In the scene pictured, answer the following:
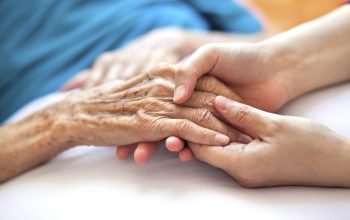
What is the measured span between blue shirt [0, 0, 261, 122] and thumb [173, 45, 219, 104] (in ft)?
2.14

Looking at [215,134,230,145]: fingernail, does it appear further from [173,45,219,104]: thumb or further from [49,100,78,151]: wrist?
[49,100,78,151]: wrist

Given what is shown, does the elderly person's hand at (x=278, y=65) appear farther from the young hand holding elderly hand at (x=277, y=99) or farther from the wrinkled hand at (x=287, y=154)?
the wrinkled hand at (x=287, y=154)

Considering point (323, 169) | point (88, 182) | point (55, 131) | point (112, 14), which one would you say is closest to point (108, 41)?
point (112, 14)

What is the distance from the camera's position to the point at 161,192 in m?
0.80

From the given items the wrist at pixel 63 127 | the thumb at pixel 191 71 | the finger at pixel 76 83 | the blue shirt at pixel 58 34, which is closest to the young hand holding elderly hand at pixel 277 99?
the thumb at pixel 191 71

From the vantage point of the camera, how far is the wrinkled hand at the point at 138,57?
126cm

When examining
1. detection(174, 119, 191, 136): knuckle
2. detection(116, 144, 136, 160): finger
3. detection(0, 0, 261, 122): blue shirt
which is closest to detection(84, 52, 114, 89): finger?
detection(0, 0, 261, 122): blue shirt

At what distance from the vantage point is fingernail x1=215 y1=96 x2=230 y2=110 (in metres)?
0.80

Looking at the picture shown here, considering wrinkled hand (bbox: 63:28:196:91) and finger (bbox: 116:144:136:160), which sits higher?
wrinkled hand (bbox: 63:28:196:91)

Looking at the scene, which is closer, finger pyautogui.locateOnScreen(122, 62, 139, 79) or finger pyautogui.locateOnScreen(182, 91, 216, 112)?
finger pyautogui.locateOnScreen(182, 91, 216, 112)

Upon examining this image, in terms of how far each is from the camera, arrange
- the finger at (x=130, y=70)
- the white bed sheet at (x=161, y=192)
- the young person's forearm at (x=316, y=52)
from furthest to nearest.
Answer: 1. the finger at (x=130, y=70)
2. the young person's forearm at (x=316, y=52)
3. the white bed sheet at (x=161, y=192)

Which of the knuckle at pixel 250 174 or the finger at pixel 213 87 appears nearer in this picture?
the knuckle at pixel 250 174

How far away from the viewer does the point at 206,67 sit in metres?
0.84

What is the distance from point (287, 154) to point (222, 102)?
155 millimetres
